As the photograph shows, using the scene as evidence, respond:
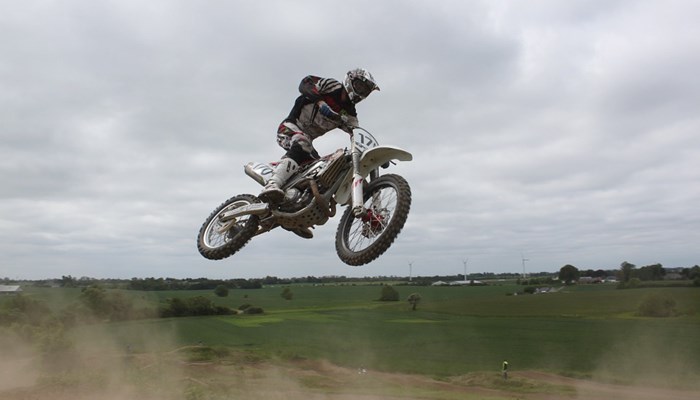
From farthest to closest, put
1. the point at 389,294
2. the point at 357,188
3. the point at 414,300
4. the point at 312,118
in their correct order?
the point at 389,294 → the point at 414,300 → the point at 312,118 → the point at 357,188

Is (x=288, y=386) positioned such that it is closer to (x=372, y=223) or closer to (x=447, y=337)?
(x=447, y=337)

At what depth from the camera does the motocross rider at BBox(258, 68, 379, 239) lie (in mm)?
10523

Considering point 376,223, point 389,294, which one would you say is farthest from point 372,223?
point 389,294

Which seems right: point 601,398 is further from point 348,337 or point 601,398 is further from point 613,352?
point 348,337

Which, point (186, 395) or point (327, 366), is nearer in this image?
point (186, 395)

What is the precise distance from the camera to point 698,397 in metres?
65.0

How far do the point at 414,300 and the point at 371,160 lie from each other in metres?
117

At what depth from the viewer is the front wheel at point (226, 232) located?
11914mm

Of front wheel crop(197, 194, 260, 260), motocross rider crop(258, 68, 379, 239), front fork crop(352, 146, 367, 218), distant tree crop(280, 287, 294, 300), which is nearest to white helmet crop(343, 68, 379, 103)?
motocross rider crop(258, 68, 379, 239)

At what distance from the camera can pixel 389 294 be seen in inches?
5300

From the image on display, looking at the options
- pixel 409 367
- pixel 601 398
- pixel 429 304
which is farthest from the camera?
pixel 429 304

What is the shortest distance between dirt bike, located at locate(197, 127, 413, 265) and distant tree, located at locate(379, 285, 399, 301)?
404ft

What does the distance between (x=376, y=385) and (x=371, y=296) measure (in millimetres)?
78417

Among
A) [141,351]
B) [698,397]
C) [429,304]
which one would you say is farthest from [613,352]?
[141,351]
